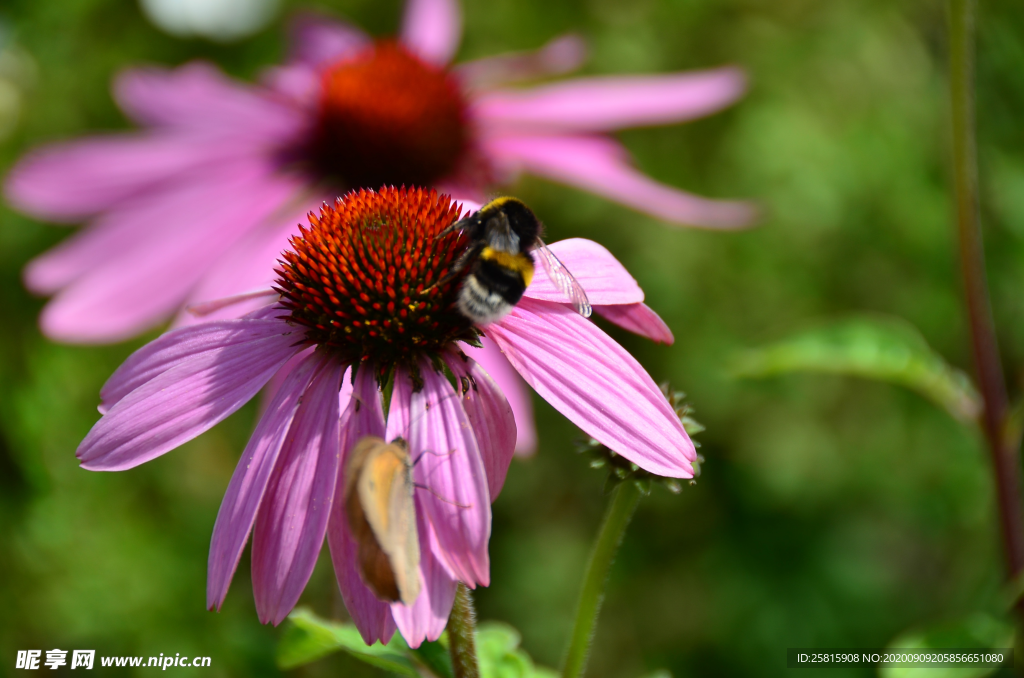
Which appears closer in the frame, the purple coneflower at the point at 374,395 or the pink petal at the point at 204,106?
the purple coneflower at the point at 374,395

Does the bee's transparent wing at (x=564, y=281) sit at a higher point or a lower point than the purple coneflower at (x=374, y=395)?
higher

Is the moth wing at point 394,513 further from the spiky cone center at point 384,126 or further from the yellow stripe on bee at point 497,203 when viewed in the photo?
the spiky cone center at point 384,126

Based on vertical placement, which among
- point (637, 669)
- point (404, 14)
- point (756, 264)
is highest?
point (404, 14)

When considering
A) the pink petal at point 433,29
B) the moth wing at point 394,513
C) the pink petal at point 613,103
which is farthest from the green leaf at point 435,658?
the pink petal at point 433,29

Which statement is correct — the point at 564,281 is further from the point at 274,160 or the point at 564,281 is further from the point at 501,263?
the point at 274,160

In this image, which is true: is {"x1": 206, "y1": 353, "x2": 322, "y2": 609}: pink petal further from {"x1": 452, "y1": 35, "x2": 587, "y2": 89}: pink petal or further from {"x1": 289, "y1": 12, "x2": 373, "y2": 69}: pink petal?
{"x1": 289, "y1": 12, "x2": 373, "y2": 69}: pink petal

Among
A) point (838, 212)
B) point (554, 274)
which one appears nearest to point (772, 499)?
point (838, 212)

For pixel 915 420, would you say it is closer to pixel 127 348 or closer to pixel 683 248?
pixel 683 248
